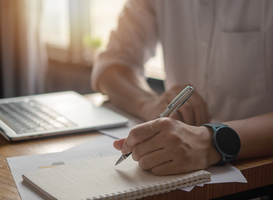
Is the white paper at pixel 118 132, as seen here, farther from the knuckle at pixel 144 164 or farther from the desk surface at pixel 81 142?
the knuckle at pixel 144 164

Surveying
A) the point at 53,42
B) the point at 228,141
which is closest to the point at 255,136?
the point at 228,141

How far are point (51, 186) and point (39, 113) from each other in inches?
16.6

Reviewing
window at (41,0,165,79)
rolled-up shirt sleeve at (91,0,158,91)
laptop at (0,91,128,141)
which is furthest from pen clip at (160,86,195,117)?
window at (41,0,165,79)

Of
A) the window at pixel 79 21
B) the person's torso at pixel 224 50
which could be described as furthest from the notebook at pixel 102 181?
the window at pixel 79 21

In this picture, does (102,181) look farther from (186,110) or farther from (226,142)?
(186,110)

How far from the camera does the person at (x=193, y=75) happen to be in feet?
1.80

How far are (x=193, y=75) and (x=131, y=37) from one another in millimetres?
271

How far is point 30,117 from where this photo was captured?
83 cm

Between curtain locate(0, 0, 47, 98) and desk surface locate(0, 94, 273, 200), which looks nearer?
desk surface locate(0, 94, 273, 200)

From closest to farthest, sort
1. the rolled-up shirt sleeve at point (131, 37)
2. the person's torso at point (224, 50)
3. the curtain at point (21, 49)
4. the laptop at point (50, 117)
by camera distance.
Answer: the laptop at point (50, 117), the person's torso at point (224, 50), the rolled-up shirt sleeve at point (131, 37), the curtain at point (21, 49)

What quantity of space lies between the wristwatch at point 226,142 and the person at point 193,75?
0.04 ft

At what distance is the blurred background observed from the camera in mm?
2538

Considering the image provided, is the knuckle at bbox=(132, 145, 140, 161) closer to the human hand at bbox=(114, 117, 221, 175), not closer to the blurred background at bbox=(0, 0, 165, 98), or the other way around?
the human hand at bbox=(114, 117, 221, 175)

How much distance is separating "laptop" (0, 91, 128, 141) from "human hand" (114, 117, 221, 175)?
256mm
